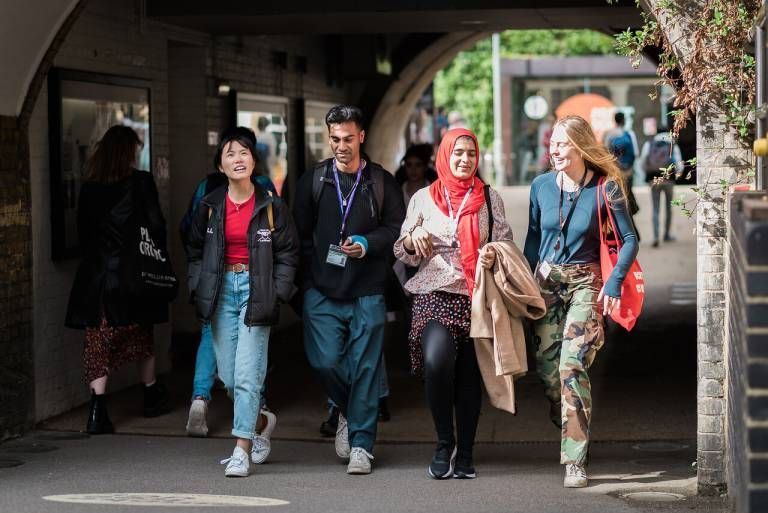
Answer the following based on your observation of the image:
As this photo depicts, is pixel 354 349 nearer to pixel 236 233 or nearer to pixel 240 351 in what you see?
pixel 240 351

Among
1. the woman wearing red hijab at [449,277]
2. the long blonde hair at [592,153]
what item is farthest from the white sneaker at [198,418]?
the long blonde hair at [592,153]

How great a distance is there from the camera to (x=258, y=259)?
722 cm

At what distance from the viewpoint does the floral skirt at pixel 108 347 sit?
8.63m

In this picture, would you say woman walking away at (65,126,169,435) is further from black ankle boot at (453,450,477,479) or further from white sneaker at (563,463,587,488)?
white sneaker at (563,463,587,488)

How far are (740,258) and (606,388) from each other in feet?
17.3

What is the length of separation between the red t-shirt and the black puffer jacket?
39 mm

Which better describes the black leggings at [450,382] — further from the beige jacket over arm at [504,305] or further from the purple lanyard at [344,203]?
the purple lanyard at [344,203]

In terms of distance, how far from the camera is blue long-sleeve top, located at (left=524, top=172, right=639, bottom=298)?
22.0 ft

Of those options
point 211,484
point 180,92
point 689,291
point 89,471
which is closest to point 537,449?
point 211,484

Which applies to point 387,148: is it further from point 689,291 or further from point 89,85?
point 89,85

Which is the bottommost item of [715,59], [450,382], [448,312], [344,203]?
[450,382]

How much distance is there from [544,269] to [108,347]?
3.05 m

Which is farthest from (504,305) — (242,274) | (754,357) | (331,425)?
(754,357)

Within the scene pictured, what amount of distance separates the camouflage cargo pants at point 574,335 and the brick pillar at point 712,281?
52 centimetres
